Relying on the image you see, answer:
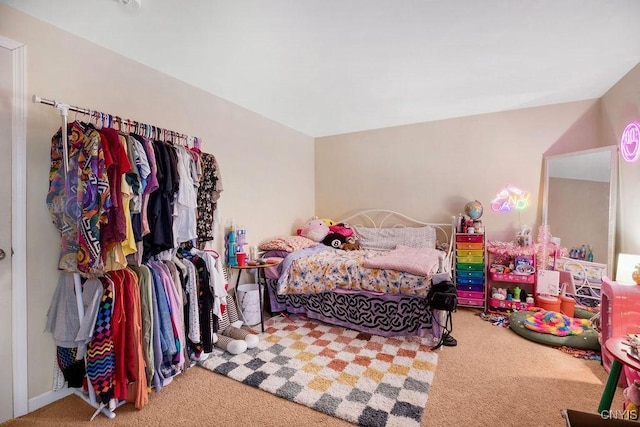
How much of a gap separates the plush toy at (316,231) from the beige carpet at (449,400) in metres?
2.05

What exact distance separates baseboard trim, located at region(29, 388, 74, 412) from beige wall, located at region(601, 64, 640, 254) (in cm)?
457

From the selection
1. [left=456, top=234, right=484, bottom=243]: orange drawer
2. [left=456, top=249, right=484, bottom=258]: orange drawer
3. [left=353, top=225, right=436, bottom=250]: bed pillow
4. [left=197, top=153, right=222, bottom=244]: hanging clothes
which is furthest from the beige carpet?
[left=353, top=225, right=436, bottom=250]: bed pillow

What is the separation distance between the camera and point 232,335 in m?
2.61

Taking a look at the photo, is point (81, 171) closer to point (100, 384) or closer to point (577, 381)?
point (100, 384)

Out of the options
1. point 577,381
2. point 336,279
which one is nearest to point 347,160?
point 336,279

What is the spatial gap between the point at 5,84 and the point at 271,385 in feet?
8.13

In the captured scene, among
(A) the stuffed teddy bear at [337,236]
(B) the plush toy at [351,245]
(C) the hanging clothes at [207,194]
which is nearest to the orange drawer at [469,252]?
(B) the plush toy at [351,245]

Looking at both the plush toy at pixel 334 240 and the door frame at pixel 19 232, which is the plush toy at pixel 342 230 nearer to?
the plush toy at pixel 334 240

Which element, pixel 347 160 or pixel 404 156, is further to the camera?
pixel 347 160

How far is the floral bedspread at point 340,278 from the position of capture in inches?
102

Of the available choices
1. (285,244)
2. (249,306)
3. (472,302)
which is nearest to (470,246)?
(472,302)

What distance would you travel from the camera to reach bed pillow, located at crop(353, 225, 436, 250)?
3719mm

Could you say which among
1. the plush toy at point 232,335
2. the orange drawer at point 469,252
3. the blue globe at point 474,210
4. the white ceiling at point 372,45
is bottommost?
the plush toy at point 232,335

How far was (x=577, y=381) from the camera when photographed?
1987 mm
